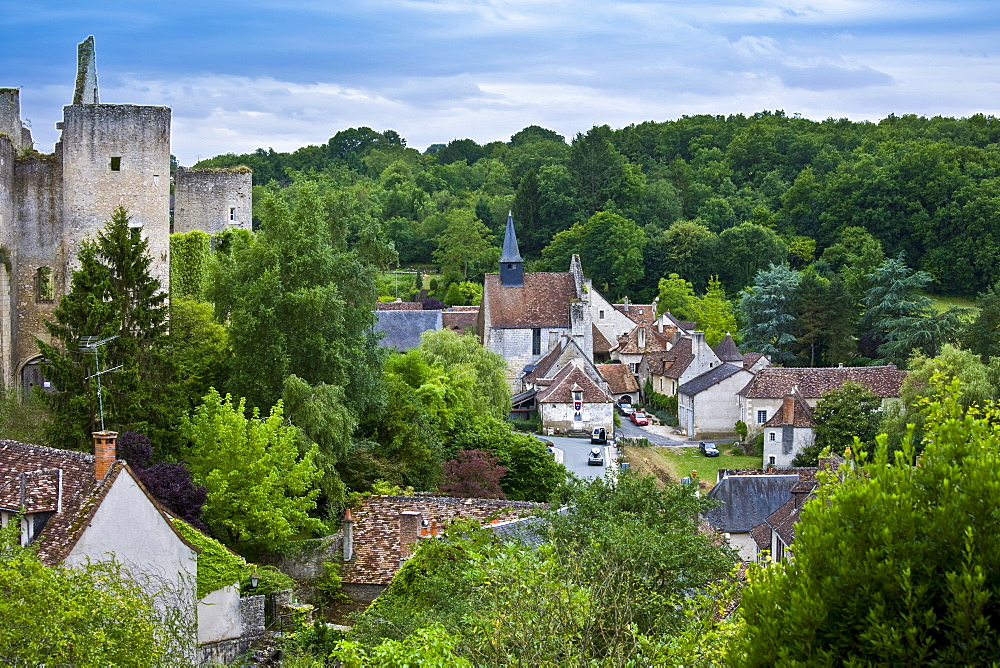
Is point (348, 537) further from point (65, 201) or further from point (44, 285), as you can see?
point (65, 201)

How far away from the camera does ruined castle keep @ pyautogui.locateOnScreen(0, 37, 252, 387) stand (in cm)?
2847

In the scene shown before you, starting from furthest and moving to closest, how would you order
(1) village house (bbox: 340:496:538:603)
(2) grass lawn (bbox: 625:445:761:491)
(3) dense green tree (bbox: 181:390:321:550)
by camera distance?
(2) grass lawn (bbox: 625:445:761:491) < (1) village house (bbox: 340:496:538:603) < (3) dense green tree (bbox: 181:390:321:550)

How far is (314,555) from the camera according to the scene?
26.5 m

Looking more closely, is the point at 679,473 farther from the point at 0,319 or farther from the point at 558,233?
the point at 558,233

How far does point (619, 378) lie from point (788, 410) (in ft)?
52.5

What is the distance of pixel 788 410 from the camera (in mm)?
52312

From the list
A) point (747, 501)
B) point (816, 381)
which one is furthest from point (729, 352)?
point (747, 501)

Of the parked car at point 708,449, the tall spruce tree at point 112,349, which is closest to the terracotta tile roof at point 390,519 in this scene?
the tall spruce tree at point 112,349

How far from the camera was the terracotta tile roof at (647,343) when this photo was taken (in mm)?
69938

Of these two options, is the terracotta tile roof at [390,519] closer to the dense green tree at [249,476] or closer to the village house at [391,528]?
the village house at [391,528]

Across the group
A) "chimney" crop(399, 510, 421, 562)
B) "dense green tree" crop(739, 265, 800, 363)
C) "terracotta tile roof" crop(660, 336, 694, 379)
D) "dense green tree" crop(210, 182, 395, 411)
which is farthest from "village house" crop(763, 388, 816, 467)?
"chimney" crop(399, 510, 421, 562)

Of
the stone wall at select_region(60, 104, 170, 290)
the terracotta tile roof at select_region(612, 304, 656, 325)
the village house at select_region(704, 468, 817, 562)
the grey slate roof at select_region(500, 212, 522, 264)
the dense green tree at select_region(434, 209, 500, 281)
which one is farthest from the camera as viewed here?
the dense green tree at select_region(434, 209, 500, 281)

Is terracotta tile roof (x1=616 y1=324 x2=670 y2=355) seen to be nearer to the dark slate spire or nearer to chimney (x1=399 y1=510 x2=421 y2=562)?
the dark slate spire

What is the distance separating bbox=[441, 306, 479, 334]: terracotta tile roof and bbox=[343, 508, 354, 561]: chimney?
39453 mm
